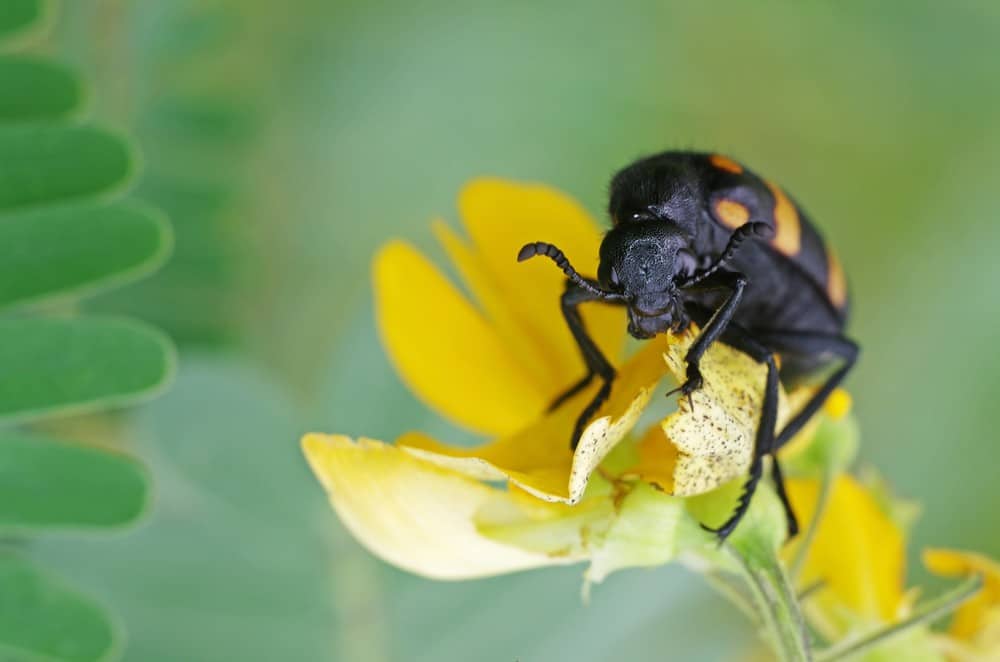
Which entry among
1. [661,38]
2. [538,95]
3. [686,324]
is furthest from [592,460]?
[661,38]

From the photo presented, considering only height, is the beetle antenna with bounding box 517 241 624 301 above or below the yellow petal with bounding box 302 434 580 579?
above

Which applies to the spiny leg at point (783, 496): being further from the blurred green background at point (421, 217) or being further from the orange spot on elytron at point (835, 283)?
the blurred green background at point (421, 217)

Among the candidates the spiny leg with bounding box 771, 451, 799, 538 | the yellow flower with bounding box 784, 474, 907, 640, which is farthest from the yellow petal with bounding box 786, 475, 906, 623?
the spiny leg with bounding box 771, 451, 799, 538

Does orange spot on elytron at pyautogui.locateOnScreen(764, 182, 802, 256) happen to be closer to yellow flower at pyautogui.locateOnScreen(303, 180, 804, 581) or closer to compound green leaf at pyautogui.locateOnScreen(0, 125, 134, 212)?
yellow flower at pyautogui.locateOnScreen(303, 180, 804, 581)

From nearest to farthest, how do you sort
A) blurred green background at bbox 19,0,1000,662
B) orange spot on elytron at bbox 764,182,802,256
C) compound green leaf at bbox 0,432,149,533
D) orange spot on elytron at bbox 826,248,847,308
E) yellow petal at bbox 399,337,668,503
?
yellow petal at bbox 399,337,668,503
compound green leaf at bbox 0,432,149,533
orange spot on elytron at bbox 764,182,802,256
orange spot on elytron at bbox 826,248,847,308
blurred green background at bbox 19,0,1000,662

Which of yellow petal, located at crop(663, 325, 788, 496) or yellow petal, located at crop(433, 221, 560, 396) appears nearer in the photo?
yellow petal, located at crop(663, 325, 788, 496)
